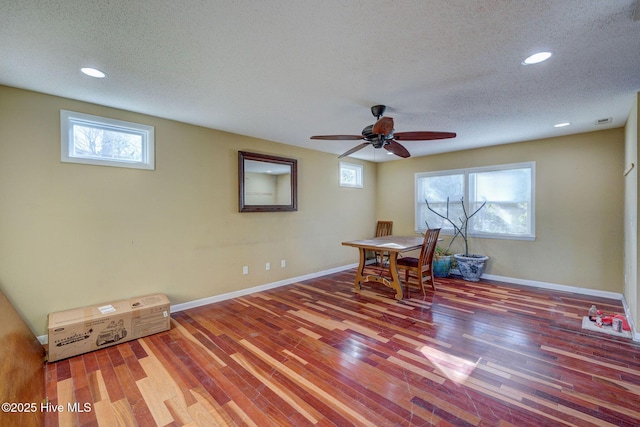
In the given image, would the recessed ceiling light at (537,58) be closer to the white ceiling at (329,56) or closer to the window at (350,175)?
the white ceiling at (329,56)

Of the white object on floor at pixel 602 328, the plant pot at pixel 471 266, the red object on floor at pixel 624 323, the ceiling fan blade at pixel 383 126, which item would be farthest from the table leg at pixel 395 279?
the red object on floor at pixel 624 323

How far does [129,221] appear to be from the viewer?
3.21 metres

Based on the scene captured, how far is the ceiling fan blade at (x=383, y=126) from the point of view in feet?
8.56

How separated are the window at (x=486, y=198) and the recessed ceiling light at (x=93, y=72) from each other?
5.36 meters

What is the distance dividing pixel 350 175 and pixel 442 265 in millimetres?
2605

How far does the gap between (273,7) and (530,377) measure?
310 cm

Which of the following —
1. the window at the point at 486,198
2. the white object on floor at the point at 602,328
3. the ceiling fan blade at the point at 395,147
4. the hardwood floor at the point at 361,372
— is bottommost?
the hardwood floor at the point at 361,372

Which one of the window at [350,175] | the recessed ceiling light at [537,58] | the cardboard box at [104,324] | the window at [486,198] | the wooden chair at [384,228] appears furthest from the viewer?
the wooden chair at [384,228]

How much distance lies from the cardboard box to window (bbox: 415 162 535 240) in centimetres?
497

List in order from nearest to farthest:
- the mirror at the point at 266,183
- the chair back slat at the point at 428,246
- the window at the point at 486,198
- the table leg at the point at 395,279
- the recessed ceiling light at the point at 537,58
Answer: the recessed ceiling light at the point at 537,58 → the table leg at the point at 395,279 → the chair back slat at the point at 428,246 → the mirror at the point at 266,183 → the window at the point at 486,198

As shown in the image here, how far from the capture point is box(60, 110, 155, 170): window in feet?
9.32

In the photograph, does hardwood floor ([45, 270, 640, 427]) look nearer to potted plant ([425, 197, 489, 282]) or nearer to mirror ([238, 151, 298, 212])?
potted plant ([425, 197, 489, 282])

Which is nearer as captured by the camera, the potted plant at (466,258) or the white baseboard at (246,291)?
the white baseboard at (246,291)

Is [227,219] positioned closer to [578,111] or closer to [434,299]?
[434,299]
